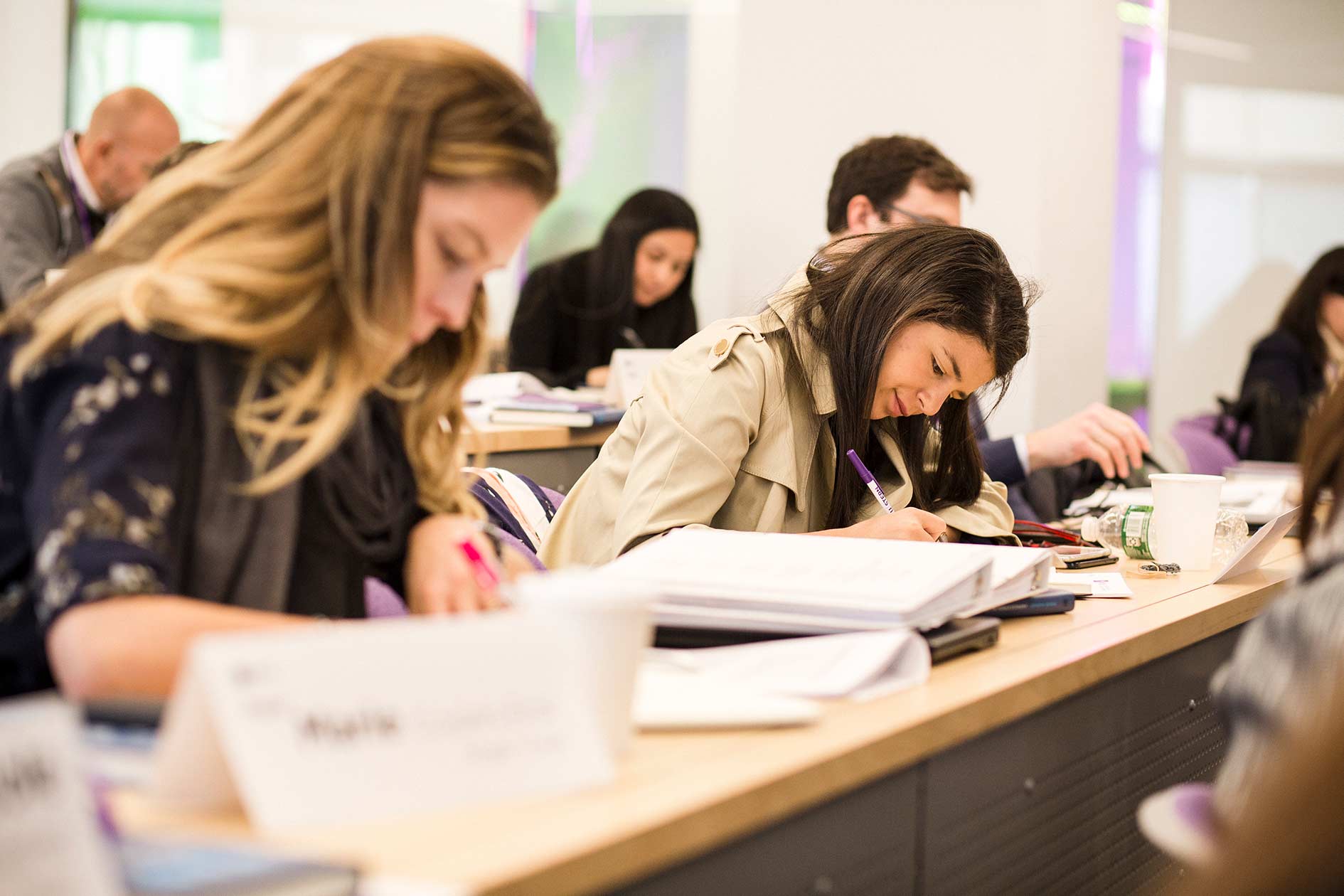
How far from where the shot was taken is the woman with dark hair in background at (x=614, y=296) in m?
4.54

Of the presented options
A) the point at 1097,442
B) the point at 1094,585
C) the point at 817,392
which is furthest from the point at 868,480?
the point at 1097,442

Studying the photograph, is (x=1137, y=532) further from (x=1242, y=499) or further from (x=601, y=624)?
(x=601, y=624)

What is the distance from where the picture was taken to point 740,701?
0.99m

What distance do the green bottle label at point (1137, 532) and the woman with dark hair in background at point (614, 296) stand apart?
2.74 m

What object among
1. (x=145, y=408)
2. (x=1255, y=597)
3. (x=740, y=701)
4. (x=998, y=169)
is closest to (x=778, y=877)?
(x=740, y=701)

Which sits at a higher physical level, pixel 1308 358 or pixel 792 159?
pixel 792 159

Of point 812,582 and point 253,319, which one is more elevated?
point 253,319

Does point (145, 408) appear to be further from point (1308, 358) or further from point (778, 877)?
point (1308, 358)

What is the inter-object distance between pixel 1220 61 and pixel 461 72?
5450 mm

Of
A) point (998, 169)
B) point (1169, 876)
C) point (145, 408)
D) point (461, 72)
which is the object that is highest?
point (998, 169)

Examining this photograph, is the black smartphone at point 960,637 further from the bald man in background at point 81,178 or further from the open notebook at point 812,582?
the bald man in background at point 81,178

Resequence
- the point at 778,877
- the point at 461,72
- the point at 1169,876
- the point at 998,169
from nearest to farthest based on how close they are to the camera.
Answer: the point at 778,877
the point at 461,72
the point at 1169,876
the point at 998,169

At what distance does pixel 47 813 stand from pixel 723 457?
3.97ft

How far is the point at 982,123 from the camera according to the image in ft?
12.6
